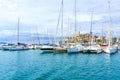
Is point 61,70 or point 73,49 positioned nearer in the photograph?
point 61,70

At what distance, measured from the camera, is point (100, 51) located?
76500 mm

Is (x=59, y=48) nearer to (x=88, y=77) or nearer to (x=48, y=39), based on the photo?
(x=88, y=77)

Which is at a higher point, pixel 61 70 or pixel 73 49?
pixel 73 49

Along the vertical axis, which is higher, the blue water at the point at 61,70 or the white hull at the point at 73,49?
the white hull at the point at 73,49

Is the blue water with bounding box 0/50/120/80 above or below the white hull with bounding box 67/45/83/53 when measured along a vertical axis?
below

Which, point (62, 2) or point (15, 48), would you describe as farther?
point (15, 48)

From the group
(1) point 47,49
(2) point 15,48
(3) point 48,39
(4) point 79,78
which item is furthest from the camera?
(3) point 48,39

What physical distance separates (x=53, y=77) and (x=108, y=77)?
21.8 feet

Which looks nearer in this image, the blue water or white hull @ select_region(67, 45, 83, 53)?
the blue water

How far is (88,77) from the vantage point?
3169cm

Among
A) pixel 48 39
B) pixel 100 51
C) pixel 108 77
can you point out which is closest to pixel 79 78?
pixel 108 77

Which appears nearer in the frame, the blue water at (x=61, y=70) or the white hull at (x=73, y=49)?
the blue water at (x=61, y=70)

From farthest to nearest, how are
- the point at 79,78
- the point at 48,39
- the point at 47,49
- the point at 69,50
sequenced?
the point at 48,39
the point at 47,49
the point at 69,50
the point at 79,78

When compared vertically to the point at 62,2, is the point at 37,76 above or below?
below
